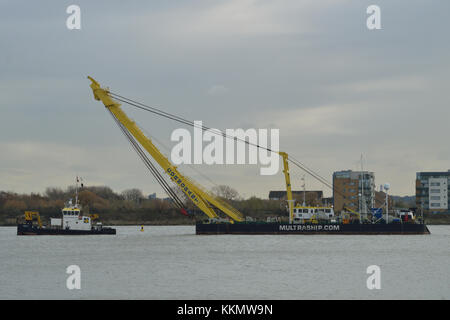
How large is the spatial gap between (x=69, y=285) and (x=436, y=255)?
30081mm

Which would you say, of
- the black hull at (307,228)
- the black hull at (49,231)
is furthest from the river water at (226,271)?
the black hull at (307,228)

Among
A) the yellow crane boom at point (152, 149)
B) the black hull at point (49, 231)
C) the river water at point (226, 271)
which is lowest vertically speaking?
the river water at point (226, 271)

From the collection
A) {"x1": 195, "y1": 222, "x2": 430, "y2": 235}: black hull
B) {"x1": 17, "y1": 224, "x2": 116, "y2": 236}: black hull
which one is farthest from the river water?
{"x1": 195, "y1": 222, "x2": 430, "y2": 235}: black hull

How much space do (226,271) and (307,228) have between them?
40966mm

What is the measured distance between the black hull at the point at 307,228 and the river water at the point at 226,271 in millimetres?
16541

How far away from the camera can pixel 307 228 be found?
81.0m

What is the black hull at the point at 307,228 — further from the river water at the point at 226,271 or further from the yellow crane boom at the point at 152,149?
the river water at the point at 226,271

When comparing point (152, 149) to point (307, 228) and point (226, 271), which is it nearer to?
point (307, 228)

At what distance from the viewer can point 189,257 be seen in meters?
50.6

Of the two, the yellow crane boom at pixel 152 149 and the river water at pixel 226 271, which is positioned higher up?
the yellow crane boom at pixel 152 149

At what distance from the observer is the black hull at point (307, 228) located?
8044 centimetres
